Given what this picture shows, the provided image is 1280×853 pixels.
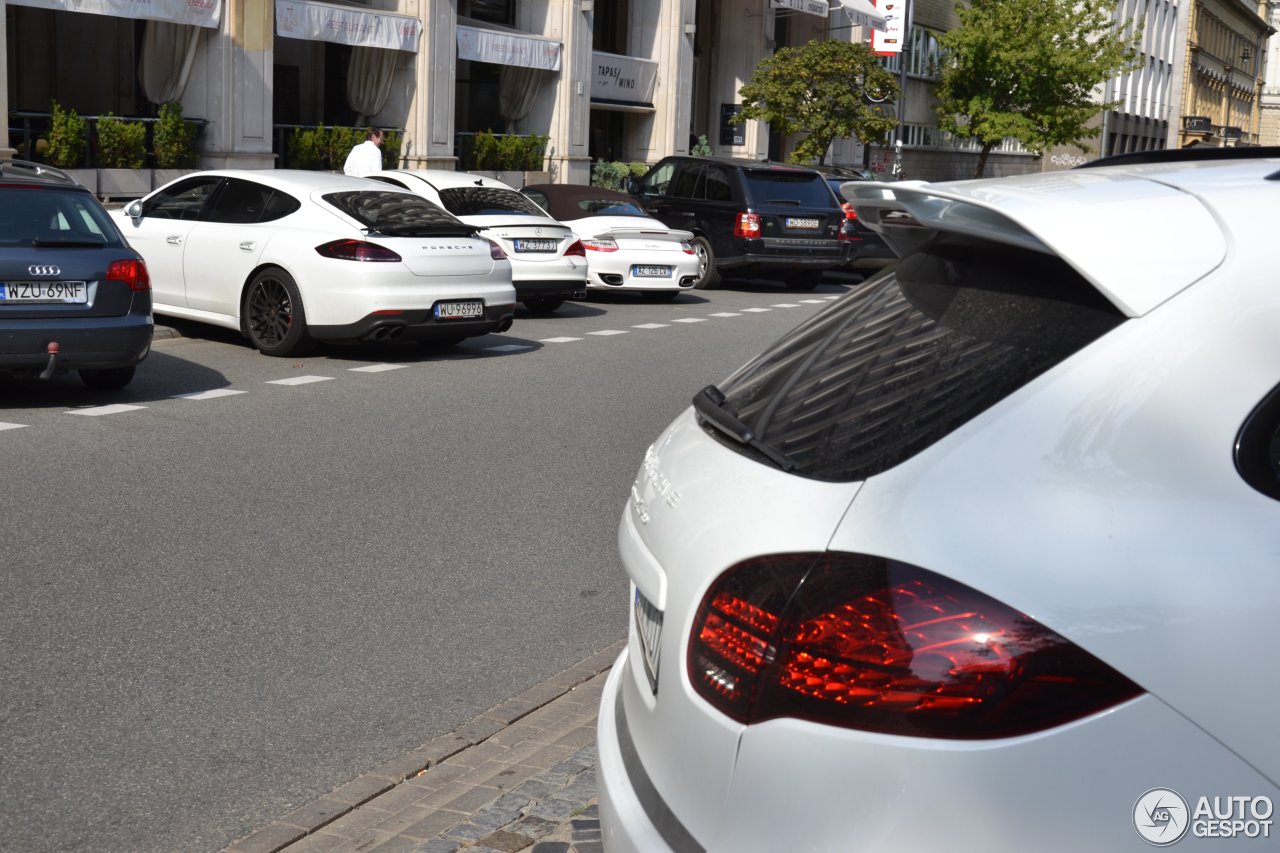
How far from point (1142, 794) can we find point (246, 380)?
1070 cm

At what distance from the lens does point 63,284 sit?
10.2 metres

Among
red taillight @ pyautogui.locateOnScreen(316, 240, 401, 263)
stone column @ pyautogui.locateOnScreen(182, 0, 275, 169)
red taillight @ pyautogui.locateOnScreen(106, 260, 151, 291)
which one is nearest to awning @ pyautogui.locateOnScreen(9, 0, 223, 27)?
stone column @ pyautogui.locateOnScreen(182, 0, 275, 169)

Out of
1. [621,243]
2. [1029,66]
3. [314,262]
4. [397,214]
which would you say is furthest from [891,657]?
[1029,66]

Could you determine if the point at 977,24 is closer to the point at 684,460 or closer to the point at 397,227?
the point at 397,227

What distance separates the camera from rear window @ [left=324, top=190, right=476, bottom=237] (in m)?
13.1

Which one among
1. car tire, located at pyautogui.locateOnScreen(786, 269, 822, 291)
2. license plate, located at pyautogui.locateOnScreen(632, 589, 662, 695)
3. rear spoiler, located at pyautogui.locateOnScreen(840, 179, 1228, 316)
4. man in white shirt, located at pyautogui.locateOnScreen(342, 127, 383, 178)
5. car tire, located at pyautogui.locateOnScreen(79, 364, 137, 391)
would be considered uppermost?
rear spoiler, located at pyautogui.locateOnScreen(840, 179, 1228, 316)

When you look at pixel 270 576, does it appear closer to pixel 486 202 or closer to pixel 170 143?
pixel 486 202

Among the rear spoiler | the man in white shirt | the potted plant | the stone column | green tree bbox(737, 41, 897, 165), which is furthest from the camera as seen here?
green tree bbox(737, 41, 897, 165)

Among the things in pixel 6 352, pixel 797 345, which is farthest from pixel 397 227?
pixel 797 345

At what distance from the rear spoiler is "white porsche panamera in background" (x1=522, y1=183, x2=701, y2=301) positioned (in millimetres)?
16863

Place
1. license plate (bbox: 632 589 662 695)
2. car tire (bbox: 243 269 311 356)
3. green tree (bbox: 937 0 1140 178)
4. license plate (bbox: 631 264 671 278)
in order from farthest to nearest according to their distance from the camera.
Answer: green tree (bbox: 937 0 1140 178) < license plate (bbox: 631 264 671 278) < car tire (bbox: 243 269 311 356) < license plate (bbox: 632 589 662 695)

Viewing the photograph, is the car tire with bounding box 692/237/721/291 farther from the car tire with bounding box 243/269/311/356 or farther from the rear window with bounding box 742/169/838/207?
the car tire with bounding box 243/269/311/356

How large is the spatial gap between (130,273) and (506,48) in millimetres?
22882

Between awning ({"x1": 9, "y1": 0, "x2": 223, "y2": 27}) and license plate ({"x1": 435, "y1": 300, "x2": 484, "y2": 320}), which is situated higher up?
awning ({"x1": 9, "y1": 0, "x2": 223, "y2": 27})
